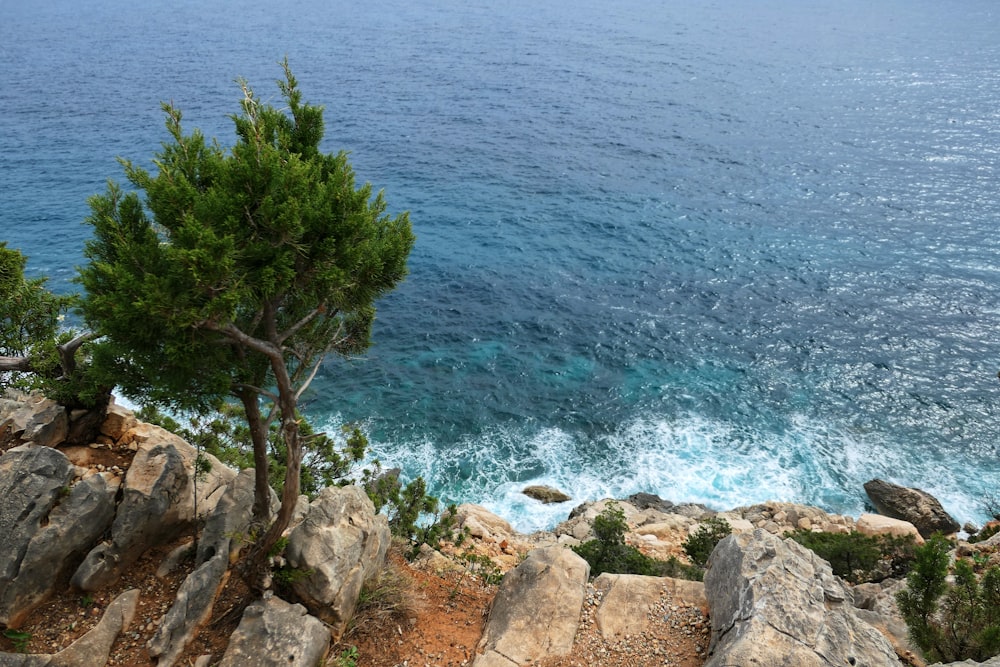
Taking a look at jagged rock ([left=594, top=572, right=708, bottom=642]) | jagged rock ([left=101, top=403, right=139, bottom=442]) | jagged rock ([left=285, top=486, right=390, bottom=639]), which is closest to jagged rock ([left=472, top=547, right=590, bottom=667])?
jagged rock ([left=594, top=572, right=708, bottom=642])

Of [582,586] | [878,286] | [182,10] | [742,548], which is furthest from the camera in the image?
[182,10]

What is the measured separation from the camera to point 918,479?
38.9 m

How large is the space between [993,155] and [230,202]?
3719 inches

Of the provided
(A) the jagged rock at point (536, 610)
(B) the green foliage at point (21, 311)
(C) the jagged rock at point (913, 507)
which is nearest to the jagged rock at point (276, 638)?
(A) the jagged rock at point (536, 610)

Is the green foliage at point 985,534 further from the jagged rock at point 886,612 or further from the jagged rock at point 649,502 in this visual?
the jagged rock at point 649,502

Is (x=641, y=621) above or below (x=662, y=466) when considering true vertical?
above

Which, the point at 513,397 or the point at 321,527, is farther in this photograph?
the point at 513,397

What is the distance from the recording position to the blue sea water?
41.3 metres

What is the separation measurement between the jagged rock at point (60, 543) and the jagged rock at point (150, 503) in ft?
1.21

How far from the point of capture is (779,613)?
15.5 metres

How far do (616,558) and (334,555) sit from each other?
1109 centimetres

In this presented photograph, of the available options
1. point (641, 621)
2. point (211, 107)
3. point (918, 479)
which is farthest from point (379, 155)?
point (641, 621)

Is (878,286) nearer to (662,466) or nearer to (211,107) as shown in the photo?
(662,466)

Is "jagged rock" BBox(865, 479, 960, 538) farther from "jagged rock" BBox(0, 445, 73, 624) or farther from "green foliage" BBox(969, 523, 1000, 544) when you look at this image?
"jagged rock" BBox(0, 445, 73, 624)
